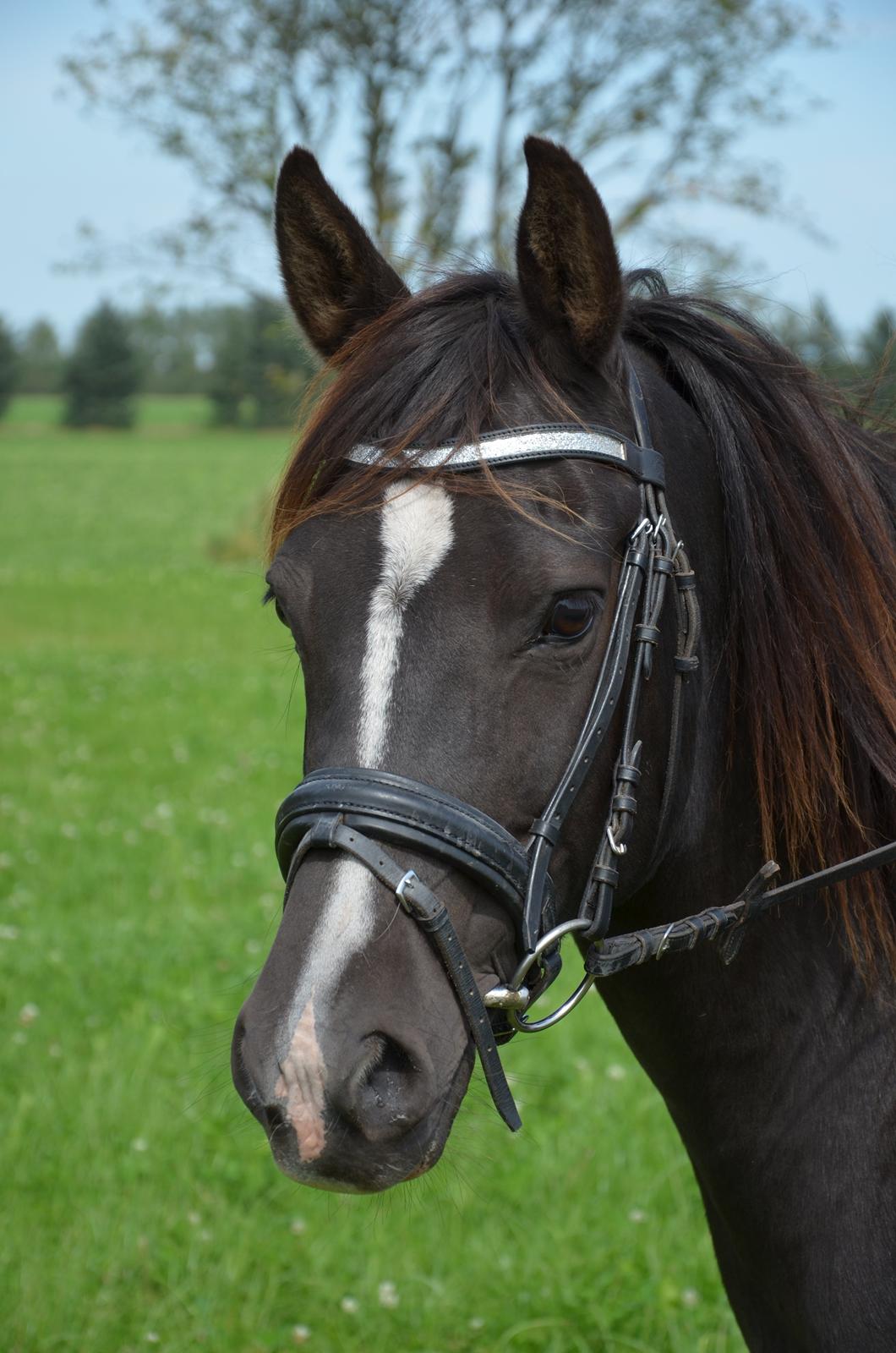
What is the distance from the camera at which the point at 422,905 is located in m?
1.55

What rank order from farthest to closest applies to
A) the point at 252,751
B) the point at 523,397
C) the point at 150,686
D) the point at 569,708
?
1. the point at 150,686
2. the point at 252,751
3. the point at 523,397
4. the point at 569,708

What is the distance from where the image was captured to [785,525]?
1958mm

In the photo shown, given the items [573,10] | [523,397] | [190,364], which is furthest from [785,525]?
[190,364]

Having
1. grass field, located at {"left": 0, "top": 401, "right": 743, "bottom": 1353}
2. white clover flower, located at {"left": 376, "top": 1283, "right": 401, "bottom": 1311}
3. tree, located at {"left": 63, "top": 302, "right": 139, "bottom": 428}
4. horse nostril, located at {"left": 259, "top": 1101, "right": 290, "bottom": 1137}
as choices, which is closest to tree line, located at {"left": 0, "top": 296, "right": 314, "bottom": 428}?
tree, located at {"left": 63, "top": 302, "right": 139, "bottom": 428}

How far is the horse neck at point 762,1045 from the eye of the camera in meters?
1.91

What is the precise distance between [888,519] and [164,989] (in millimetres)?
4037

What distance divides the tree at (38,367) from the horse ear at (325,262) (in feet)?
212

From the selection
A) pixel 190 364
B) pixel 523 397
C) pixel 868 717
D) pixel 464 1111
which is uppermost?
pixel 190 364

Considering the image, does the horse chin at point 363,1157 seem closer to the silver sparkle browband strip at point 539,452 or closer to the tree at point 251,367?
the silver sparkle browband strip at point 539,452

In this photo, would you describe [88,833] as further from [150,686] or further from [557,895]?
[557,895]

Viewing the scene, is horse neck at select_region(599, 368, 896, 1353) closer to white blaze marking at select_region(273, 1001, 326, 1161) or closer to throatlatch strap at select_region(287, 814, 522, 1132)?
throatlatch strap at select_region(287, 814, 522, 1132)

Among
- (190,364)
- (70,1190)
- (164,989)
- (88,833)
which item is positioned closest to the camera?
(70,1190)

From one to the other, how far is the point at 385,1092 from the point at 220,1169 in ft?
9.27

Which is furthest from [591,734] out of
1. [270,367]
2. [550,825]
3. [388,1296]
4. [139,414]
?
[139,414]
